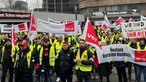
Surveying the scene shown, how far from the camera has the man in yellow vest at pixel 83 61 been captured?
9.96 m

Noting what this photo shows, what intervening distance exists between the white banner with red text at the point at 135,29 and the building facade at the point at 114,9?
63.5 m

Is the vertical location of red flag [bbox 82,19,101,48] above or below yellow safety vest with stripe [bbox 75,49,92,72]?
above

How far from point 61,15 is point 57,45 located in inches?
1710

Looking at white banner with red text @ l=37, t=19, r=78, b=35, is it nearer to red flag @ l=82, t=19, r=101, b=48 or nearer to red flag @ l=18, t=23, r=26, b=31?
red flag @ l=82, t=19, r=101, b=48

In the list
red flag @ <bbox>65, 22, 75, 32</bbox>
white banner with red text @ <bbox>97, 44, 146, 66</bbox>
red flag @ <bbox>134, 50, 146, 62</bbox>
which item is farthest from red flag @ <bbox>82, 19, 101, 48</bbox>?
red flag @ <bbox>65, 22, 75, 32</bbox>

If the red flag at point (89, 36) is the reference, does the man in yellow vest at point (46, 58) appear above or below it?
below

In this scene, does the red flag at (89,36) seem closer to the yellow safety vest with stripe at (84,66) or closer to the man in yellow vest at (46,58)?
the yellow safety vest with stripe at (84,66)

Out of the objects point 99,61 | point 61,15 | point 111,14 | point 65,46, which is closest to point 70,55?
point 65,46

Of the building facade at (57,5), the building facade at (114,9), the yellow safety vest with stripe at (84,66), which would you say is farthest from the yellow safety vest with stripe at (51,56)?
the building facade at (57,5)

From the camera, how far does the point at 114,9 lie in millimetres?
82250

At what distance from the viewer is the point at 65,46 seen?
1072 cm

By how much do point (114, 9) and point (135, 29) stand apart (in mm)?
71202

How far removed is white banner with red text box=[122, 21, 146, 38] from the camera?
11555 millimetres

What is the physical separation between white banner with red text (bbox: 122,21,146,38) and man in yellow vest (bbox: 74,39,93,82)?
2409mm
